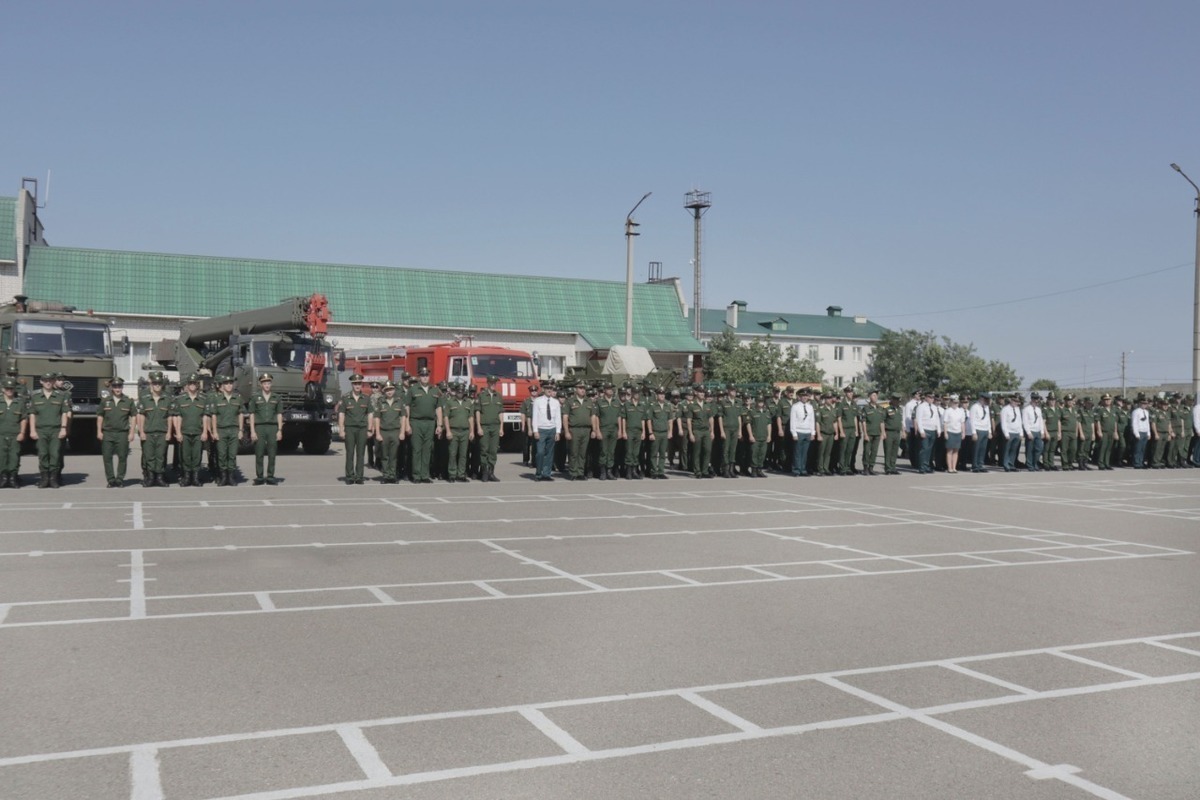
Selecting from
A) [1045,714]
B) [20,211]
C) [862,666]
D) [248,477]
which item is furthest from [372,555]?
[20,211]

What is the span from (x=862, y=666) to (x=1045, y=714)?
116 centimetres

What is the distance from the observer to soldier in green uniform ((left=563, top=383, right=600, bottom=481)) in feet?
66.4

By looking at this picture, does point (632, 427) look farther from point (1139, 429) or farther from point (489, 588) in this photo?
point (1139, 429)

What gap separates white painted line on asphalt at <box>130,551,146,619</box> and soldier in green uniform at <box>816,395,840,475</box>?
1457cm

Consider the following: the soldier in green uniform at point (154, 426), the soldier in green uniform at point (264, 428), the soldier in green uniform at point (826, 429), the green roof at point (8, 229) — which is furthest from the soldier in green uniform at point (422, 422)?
the green roof at point (8, 229)

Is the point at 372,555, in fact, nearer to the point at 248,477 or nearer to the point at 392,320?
the point at 248,477

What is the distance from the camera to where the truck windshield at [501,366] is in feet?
89.5

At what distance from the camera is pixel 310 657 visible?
21.8ft

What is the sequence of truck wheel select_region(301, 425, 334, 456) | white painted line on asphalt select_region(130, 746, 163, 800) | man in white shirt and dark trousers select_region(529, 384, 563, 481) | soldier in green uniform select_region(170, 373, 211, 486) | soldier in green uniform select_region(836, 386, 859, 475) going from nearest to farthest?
white painted line on asphalt select_region(130, 746, 163, 800), soldier in green uniform select_region(170, 373, 211, 486), man in white shirt and dark trousers select_region(529, 384, 563, 481), soldier in green uniform select_region(836, 386, 859, 475), truck wheel select_region(301, 425, 334, 456)

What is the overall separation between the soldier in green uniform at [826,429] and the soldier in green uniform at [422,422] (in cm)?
783

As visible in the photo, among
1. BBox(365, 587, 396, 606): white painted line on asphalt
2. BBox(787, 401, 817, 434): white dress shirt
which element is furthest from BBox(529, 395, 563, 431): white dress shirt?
BBox(365, 587, 396, 606): white painted line on asphalt

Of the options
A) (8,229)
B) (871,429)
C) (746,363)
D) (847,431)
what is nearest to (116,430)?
(847,431)

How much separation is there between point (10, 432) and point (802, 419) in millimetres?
13764

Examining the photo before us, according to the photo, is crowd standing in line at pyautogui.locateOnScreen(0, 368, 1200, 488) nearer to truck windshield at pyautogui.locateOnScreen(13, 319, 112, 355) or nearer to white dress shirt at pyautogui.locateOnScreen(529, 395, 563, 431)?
white dress shirt at pyautogui.locateOnScreen(529, 395, 563, 431)
